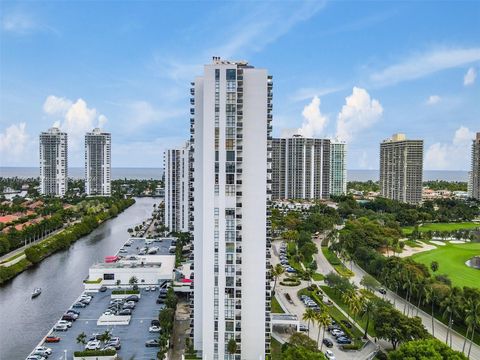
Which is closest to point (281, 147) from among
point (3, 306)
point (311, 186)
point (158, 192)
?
point (311, 186)

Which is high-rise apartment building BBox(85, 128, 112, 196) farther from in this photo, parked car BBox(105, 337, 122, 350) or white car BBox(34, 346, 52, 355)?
parked car BBox(105, 337, 122, 350)

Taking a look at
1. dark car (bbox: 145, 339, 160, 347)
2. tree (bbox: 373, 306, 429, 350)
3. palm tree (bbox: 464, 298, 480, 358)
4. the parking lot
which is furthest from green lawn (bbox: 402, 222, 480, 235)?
dark car (bbox: 145, 339, 160, 347)

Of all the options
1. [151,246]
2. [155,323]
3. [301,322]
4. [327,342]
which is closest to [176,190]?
[151,246]

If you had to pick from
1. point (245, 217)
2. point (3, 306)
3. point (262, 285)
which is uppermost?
point (245, 217)

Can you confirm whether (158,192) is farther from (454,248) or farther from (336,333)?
(336,333)

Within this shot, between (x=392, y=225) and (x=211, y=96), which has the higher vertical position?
(x=211, y=96)

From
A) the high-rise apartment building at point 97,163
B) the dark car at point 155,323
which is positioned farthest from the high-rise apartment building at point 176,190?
the high-rise apartment building at point 97,163

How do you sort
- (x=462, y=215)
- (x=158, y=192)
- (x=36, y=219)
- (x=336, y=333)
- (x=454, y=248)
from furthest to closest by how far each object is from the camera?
1. (x=158, y=192)
2. (x=462, y=215)
3. (x=36, y=219)
4. (x=454, y=248)
5. (x=336, y=333)

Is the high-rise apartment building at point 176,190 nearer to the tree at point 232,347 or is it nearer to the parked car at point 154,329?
the parked car at point 154,329
